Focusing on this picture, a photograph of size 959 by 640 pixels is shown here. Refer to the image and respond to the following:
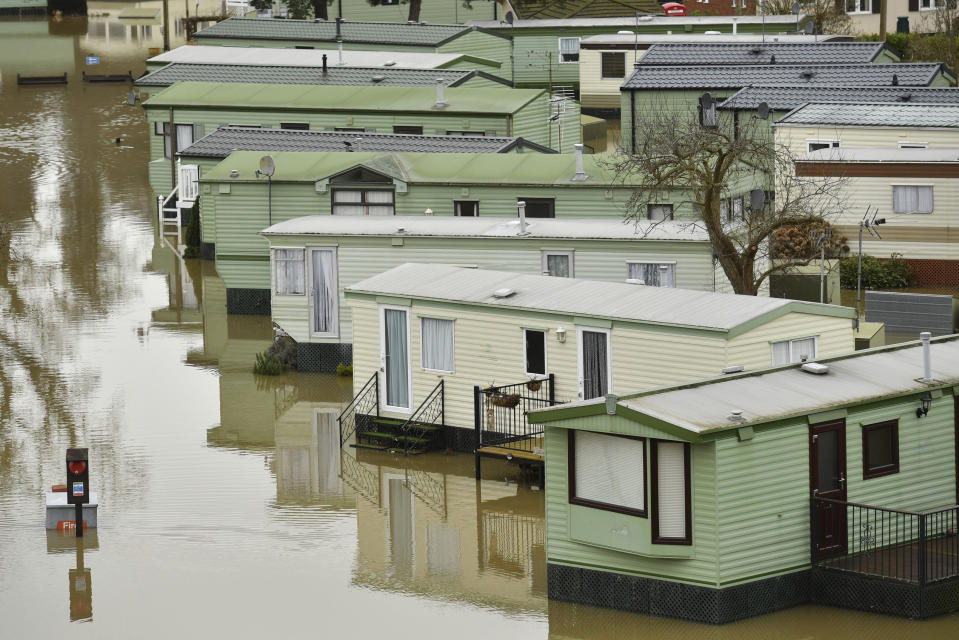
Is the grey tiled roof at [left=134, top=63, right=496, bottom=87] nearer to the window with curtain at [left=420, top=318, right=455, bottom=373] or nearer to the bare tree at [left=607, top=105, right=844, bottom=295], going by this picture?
the bare tree at [left=607, top=105, right=844, bottom=295]

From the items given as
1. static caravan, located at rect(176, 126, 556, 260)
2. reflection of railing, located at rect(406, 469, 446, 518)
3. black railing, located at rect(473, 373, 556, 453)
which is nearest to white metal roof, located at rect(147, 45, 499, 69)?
static caravan, located at rect(176, 126, 556, 260)

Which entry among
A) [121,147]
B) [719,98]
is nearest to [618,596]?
[719,98]

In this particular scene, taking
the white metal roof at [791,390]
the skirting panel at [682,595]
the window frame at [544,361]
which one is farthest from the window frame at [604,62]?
the skirting panel at [682,595]

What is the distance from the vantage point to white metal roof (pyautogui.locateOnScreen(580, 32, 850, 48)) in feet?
219

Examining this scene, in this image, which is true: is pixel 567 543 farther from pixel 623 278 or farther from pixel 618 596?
pixel 623 278

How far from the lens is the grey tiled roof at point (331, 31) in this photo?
7312cm

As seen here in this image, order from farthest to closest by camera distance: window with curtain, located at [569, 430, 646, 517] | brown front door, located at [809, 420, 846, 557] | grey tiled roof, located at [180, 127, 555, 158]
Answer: grey tiled roof, located at [180, 127, 555, 158]
brown front door, located at [809, 420, 846, 557]
window with curtain, located at [569, 430, 646, 517]

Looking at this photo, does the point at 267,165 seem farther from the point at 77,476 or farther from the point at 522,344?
the point at 77,476

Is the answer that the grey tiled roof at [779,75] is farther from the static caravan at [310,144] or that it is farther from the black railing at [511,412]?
the black railing at [511,412]

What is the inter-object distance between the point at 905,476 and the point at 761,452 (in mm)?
2536

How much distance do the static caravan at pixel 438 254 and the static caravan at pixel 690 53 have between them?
26.2 m

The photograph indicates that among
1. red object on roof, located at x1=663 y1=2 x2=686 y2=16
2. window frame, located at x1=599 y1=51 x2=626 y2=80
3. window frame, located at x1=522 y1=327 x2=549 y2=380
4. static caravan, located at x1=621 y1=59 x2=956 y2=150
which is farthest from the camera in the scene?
red object on roof, located at x1=663 y1=2 x2=686 y2=16

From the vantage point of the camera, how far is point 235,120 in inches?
2136

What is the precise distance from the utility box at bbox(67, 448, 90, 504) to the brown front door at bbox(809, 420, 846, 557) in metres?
10.1
